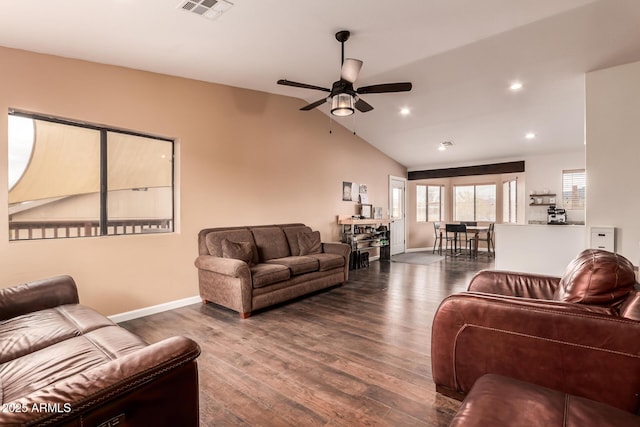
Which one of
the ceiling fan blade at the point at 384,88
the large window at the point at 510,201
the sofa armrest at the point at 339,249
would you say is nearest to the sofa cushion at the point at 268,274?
the sofa armrest at the point at 339,249

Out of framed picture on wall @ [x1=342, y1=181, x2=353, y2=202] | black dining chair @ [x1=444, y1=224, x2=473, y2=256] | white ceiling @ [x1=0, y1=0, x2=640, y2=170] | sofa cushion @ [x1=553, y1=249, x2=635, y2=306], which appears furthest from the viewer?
black dining chair @ [x1=444, y1=224, x2=473, y2=256]

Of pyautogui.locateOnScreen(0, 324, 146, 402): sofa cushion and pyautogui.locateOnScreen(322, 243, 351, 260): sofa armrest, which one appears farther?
pyautogui.locateOnScreen(322, 243, 351, 260): sofa armrest

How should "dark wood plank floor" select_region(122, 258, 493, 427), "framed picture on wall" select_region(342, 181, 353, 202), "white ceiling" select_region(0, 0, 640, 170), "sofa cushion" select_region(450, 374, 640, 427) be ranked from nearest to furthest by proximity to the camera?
"sofa cushion" select_region(450, 374, 640, 427) → "dark wood plank floor" select_region(122, 258, 493, 427) → "white ceiling" select_region(0, 0, 640, 170) → "framed picture on wall" select_region(342, 181, 353, 202)

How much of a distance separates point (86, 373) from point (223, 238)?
2.97 metres

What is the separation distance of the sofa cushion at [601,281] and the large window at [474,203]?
8143 millimetres

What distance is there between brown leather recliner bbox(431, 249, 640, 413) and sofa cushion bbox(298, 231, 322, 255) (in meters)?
3.07

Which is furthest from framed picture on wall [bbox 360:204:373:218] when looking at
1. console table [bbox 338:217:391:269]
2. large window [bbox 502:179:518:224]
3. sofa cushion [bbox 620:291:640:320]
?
sofa cushion [bbox 620:291:640:320]

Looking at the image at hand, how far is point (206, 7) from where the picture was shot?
246cm

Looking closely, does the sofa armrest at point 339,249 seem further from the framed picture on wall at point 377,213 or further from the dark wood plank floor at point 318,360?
the framed picture on wall at point 377,213

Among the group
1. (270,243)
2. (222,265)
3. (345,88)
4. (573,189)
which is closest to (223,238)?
(222,265)

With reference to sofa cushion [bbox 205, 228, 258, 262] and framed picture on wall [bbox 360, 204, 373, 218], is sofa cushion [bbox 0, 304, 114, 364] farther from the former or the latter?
framed picture on wall [bbox 360, 204, 373, 218]

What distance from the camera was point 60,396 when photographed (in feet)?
3.02

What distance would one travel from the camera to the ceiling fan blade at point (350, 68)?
2.96 m

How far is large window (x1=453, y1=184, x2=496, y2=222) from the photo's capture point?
908 cm
